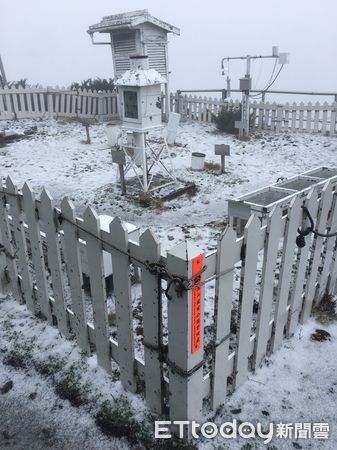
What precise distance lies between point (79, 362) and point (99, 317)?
58 centimetres

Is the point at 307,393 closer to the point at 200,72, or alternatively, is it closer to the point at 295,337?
the point at 295,337

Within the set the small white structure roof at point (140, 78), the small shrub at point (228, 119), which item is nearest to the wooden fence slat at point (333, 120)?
the small shrub at point (228, 119)

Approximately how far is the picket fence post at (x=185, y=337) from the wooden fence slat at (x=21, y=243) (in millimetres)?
1818

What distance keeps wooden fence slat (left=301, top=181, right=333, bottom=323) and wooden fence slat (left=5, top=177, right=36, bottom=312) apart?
2.60m

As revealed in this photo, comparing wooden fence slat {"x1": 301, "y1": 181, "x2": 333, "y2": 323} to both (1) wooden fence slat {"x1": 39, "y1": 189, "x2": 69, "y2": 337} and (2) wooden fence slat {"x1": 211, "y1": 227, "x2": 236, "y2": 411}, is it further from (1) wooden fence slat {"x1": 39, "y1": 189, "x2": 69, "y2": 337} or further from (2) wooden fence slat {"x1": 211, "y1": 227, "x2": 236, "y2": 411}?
(1) wooden fence slat {"x1": 39, "y1": 189, "x2": 69, "y2": 337}

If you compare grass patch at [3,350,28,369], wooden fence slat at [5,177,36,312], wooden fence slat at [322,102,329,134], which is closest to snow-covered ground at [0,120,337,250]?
wooden fence slat at [322,102,329,134]

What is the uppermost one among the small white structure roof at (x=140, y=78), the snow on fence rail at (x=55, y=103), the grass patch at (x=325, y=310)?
the small white structure roof at (x=140, y=78)

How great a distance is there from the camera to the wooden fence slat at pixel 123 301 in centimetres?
219

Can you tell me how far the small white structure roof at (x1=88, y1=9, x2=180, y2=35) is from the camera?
38.9 feet

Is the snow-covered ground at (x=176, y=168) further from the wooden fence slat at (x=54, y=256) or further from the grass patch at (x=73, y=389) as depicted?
the grass patch at (x=73, y=389)

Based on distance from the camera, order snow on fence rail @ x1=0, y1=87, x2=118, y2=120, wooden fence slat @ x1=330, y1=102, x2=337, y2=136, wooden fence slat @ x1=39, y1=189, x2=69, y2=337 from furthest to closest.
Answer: snow on fence rail @ x1=0, y1=87, x2=118, y2=120 < wooden fence slat @ x1=330, y1=102, x2=337, y2=136 < wooden fence slat @ x1=39, y1=189, x2=69, y2=337

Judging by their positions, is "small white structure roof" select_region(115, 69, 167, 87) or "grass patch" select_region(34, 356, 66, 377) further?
"small white structure roof" select_region(115, 69, 167, 87)

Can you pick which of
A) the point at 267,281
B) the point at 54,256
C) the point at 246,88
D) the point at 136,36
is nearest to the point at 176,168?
the point at 246,88

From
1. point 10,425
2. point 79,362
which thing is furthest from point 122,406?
point 10,425
